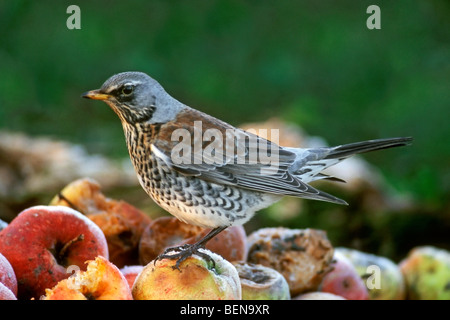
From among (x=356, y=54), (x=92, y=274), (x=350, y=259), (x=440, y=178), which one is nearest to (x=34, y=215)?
(x=92, y=274)

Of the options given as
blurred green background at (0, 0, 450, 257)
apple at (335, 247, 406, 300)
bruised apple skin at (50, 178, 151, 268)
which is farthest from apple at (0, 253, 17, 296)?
blurred green background at (0, 0, 450, 257)

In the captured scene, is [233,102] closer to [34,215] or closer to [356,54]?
[356,54]

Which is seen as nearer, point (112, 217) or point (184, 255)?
point (184, 255)

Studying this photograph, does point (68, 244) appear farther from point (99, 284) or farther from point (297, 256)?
point (297, 256)

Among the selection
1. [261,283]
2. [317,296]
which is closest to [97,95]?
[261,283]

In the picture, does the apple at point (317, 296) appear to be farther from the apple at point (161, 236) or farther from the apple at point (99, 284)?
the apple at point (99, 284)

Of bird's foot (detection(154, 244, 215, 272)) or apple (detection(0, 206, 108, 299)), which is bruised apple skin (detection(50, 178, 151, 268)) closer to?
apple (detection(0, 206, 108, 299))
